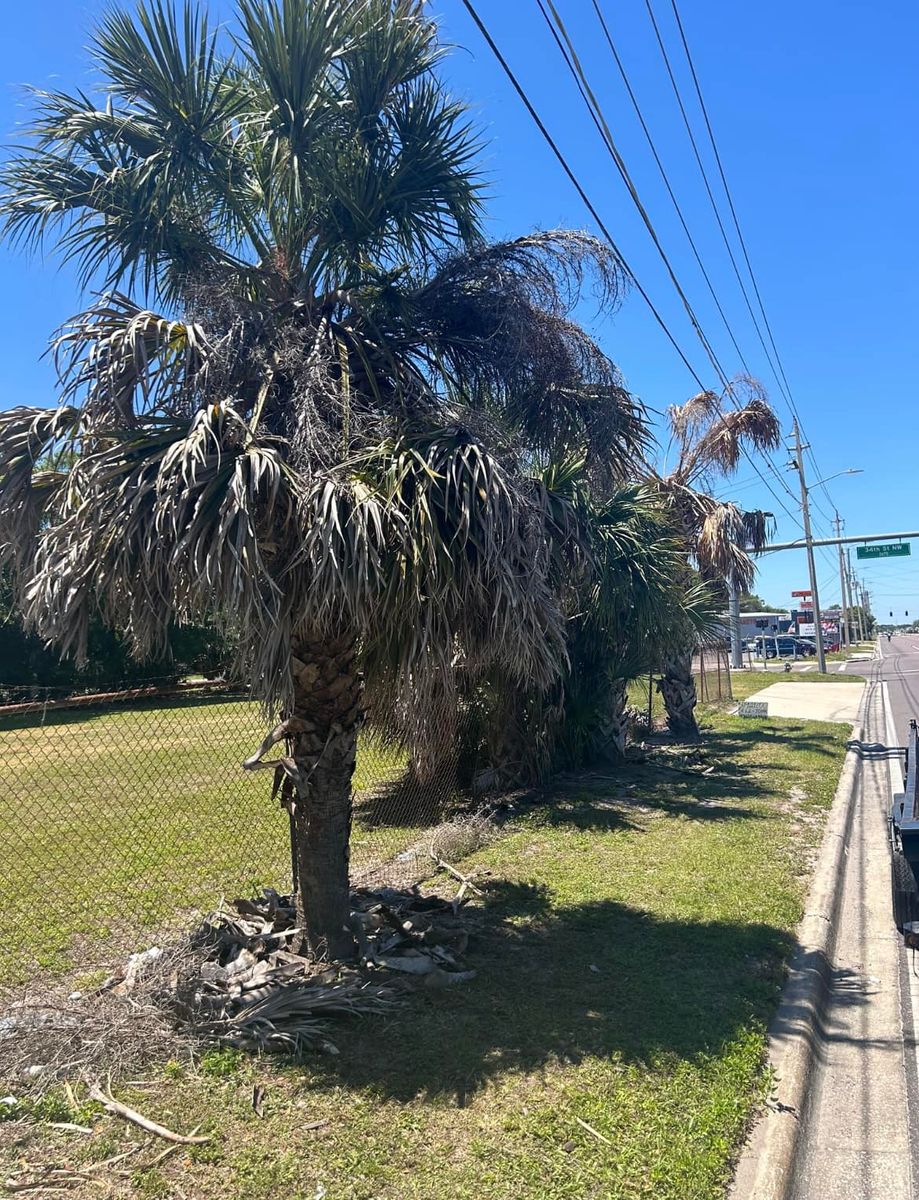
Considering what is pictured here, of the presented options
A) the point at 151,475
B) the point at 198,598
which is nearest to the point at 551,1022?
the point at 198,598

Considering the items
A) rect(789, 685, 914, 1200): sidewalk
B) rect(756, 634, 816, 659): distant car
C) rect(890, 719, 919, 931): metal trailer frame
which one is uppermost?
rect(756, 634, 816, 659): distant car

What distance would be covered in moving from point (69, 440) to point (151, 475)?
80 centimetres

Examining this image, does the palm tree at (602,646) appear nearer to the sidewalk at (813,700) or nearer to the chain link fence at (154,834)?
the chain link fence at (154,834)

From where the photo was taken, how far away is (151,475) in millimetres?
4527

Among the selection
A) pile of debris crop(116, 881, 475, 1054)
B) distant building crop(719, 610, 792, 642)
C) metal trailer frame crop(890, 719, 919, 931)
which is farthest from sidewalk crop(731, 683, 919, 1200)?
distant building crop(719, 610, 792, 642)

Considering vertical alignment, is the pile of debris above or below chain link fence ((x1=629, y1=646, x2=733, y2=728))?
below

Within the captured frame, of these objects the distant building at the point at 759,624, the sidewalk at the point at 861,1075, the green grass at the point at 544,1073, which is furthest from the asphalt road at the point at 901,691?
the green grass at the point at 544,1073

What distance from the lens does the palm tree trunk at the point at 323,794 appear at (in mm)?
5246

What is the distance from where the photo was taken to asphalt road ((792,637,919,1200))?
3.60 metres

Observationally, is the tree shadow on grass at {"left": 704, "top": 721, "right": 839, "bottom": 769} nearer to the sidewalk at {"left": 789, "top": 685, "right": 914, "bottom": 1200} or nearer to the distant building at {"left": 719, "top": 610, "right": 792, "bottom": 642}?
the sidewalk at {"left": 789, "top": 685, "right": 914, "bottom": 1200}

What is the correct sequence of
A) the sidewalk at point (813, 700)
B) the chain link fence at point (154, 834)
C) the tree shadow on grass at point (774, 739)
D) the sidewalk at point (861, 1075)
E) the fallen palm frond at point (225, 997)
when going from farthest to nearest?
the sidewalk at point (813, 700), the tree shadow on grass at point (774, 739), the chain link fence at point (154, 834), the fallen palm frond at point (225, 997), the sidewalk at point (861, 1075)

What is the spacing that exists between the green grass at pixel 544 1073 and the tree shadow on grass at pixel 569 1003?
0.01m

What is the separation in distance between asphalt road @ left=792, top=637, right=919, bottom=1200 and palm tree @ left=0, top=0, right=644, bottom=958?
2525 mm

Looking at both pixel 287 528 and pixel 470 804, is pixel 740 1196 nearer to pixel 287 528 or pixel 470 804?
pixel 287 528
